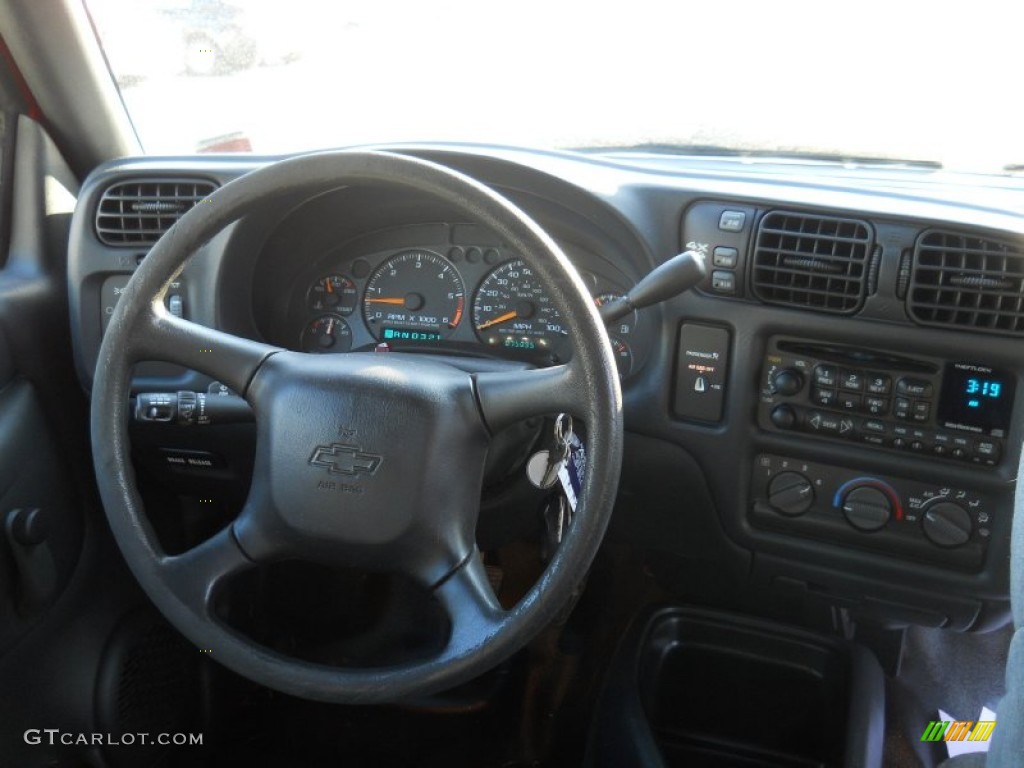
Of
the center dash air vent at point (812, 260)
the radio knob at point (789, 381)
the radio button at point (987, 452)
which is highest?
the center dash air vent at point (812, 260)

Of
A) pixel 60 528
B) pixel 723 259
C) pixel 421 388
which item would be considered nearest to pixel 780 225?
pixel 723 259

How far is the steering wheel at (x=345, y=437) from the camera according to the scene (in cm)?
129

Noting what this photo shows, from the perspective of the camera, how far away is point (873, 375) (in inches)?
66.4

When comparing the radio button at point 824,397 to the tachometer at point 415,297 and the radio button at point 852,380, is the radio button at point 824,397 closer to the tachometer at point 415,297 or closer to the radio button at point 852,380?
the radio button at point 852,380

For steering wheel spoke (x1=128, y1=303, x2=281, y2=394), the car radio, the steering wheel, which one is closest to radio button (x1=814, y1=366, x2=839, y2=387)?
the car radio

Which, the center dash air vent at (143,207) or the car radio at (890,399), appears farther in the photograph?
the center dash air vent at (143,207)

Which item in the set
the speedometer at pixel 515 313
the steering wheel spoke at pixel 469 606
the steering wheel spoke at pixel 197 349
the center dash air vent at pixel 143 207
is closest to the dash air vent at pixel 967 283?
the speedometer at pixel 515 313

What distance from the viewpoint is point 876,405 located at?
1.69 meters

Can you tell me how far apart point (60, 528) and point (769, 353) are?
4.58 ft

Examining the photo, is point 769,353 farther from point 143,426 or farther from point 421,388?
point 143,426

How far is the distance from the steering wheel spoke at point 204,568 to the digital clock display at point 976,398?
1.12 metres

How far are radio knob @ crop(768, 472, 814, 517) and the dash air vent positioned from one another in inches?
13.9

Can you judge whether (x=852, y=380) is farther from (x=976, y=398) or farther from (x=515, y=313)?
(x=515, y=313)

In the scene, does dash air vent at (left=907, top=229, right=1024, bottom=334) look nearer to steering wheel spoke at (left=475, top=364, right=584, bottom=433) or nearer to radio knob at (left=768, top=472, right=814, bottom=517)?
radio knob at (left=768, top=472, right=814, bottom=517)
